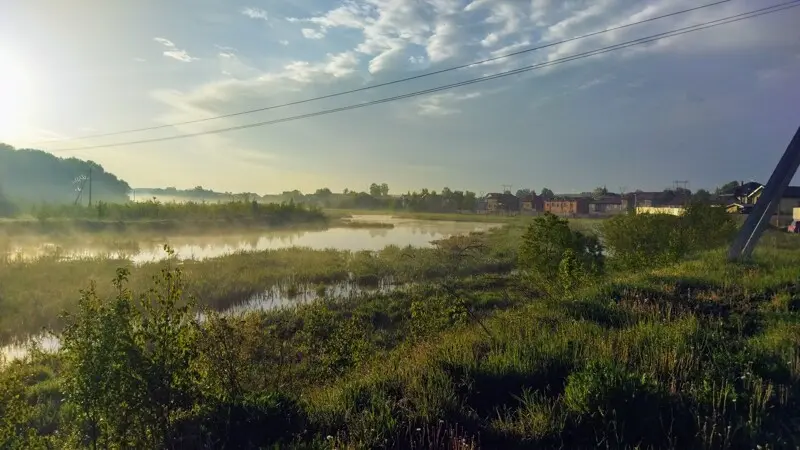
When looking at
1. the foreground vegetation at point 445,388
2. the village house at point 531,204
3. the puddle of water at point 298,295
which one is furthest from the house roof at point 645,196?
the foreground vegetation at point 445,388

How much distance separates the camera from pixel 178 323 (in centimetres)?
470

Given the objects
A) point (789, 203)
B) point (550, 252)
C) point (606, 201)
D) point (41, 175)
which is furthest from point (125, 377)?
point (41, 175)

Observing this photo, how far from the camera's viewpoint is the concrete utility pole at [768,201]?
495 inches

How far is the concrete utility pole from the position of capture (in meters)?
12.6

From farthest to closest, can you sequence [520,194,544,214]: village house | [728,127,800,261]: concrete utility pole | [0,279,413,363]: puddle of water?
1. [520,194,544,214]: village house
2. [0,279,413,363]: puddle of water
3. [728,127,800,261]: concrete utility pole

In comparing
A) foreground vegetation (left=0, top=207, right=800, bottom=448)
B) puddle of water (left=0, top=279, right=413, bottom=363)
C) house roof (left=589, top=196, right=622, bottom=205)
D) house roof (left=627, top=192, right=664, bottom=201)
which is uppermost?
house roof (left=627, top=192, right=664, bottom=201)

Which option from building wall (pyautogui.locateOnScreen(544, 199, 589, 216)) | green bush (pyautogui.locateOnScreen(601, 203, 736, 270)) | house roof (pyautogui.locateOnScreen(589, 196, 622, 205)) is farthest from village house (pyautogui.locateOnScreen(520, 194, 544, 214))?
green bush (pyautogui.locateOnScreen(601, 203, 736, 270))

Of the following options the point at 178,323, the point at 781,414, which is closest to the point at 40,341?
the point at 178,323

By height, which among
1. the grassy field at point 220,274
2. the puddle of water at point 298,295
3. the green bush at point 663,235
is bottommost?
the puddle of water at point 298,295

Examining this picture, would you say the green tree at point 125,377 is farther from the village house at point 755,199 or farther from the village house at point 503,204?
the village house at point 503,204

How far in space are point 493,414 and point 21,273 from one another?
22.8 meters

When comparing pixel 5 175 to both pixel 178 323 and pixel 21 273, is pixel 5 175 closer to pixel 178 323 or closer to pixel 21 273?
pixel 21 273

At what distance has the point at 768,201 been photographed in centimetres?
1286

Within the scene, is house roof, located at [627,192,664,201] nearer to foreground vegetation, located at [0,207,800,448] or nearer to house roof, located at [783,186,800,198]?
house roof, located at [783,186,800,198]
